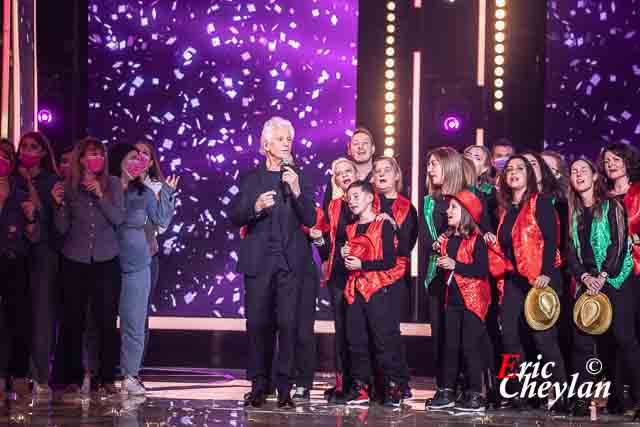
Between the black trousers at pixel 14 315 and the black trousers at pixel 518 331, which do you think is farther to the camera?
the black trousers at pixel 14 315

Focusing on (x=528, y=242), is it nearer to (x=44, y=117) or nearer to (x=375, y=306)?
(x=375, y=306)

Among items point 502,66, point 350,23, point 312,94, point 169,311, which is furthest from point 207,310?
point 502,66

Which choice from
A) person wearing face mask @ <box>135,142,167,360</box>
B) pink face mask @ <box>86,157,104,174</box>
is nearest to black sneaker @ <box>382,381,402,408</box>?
person wearing face mask @ <box>135,142,167,360</box>

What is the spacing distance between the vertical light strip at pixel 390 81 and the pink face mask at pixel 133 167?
195 centimetres

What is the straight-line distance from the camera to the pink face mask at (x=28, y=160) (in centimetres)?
721

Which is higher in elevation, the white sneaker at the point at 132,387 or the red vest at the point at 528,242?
the red vest at the point at 528,242

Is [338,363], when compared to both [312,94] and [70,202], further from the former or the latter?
[312,94]

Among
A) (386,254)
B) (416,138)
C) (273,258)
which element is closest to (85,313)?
(273,258)

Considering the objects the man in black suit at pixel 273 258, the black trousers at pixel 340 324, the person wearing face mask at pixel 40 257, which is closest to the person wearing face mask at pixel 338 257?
the black trousers at pixel 340 324

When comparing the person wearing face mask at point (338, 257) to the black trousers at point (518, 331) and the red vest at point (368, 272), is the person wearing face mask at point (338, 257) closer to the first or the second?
the red vest at point (368, 272)

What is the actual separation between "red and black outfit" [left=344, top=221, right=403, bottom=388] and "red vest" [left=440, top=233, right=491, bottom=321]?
0.38 meters

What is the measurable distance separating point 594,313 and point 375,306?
125cm

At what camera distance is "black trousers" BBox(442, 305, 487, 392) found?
6.66 m

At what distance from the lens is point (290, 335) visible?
661 cm
